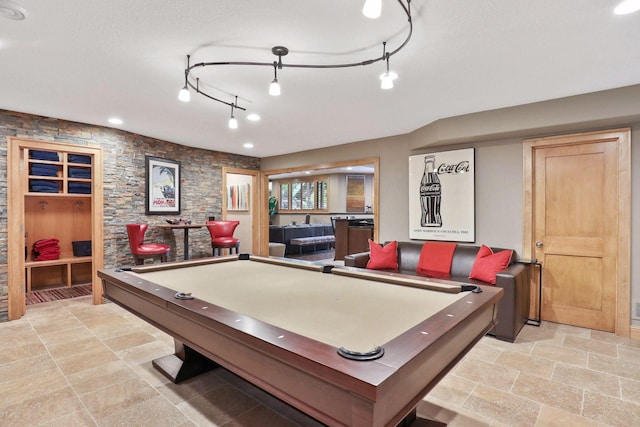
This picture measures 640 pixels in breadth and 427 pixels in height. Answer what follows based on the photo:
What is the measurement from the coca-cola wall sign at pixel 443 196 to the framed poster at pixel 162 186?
3.92 m

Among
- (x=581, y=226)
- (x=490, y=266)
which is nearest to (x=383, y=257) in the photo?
(x=490, y=266)

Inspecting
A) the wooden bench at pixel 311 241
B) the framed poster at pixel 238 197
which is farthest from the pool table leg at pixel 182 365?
the wooden bench at pixel 311 241

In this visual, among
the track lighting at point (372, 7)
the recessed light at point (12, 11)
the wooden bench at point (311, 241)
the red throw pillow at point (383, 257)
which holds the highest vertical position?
the recessed light at point (12, 11)

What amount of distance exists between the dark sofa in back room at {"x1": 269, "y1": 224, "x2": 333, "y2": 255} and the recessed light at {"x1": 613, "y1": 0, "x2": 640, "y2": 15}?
25.2ft

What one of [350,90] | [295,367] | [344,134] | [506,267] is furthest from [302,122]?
[295,367]

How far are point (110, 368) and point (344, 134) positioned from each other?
402 cm

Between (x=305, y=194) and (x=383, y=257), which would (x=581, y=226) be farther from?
(x=305, y=194)

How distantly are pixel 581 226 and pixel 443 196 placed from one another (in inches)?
60.6

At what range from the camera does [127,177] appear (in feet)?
16.3

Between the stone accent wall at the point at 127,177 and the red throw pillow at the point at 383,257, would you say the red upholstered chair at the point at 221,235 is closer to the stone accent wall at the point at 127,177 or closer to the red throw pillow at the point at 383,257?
the stone accent wall at the point at 127,177

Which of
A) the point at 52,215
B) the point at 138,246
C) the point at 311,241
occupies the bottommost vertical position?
the point at 311,241

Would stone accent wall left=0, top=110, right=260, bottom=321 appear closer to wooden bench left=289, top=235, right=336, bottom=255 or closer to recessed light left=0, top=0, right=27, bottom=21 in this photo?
recessed light left=0, top=0, right=27, bottom=21

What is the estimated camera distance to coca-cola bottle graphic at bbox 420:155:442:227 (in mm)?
4578

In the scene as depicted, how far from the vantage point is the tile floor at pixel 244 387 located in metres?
2.06
